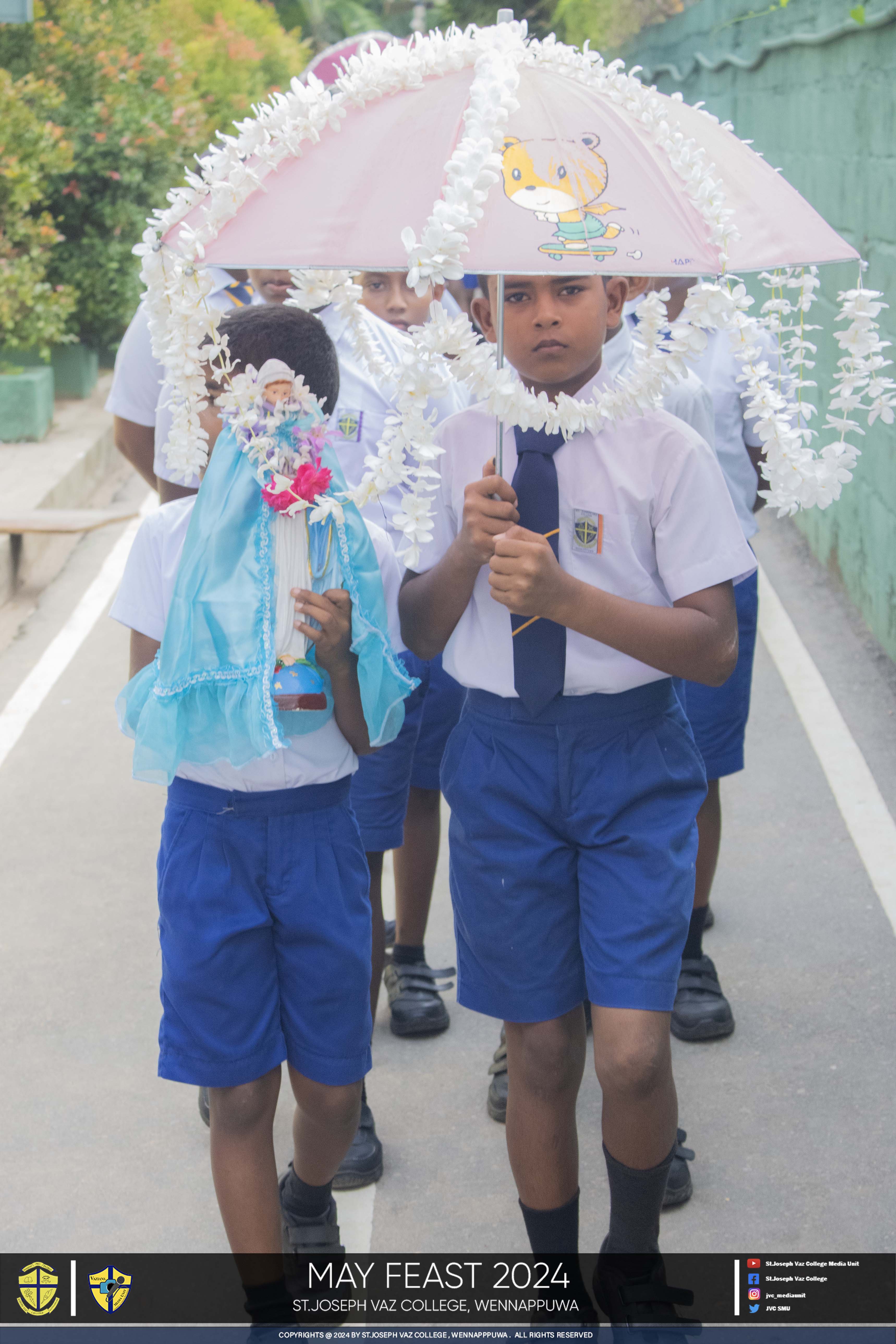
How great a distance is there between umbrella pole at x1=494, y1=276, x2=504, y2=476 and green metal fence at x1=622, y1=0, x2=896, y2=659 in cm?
354

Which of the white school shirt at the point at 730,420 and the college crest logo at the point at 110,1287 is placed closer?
the college crest logo at the point at 110,1287

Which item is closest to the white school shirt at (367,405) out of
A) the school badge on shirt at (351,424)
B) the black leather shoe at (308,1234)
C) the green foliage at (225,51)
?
the school badge on shirt at (351,424)

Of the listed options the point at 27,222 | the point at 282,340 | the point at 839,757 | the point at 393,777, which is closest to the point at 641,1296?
the point at 393,777

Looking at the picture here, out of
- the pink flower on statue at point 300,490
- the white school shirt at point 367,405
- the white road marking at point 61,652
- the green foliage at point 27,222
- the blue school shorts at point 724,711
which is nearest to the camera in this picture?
the pink flower on statue at point 300,490

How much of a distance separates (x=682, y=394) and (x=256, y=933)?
1518 millimetres

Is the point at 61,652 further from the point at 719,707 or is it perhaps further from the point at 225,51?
the point at 225,51

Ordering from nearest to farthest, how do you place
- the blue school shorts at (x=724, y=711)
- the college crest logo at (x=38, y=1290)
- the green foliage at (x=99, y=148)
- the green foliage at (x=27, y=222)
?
the college crest logo at (x=38, y=1290), the blue school shorts at (x=724, y=711), the green foliage at (x=27, y=222), the green foliage at (x=99, y=148)

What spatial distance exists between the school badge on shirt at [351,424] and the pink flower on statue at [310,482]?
2.25ft

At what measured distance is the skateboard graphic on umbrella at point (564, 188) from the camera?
2.35m

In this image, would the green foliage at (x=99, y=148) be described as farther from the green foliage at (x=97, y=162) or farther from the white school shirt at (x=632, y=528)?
the white school shirt at (x=632, y=528)

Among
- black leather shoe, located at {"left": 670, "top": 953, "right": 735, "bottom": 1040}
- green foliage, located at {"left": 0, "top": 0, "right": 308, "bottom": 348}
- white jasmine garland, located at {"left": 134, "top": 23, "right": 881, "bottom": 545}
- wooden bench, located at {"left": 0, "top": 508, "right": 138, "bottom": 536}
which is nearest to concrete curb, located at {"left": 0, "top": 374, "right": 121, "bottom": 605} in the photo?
wooden bench, located at {"left": 0, "top": 508, "right": 138, "bottom": 536}

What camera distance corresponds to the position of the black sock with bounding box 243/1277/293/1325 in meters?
2.72

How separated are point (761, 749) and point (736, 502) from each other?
2192mm

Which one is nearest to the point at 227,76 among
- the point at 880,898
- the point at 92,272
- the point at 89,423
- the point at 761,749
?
the point at 92,272
